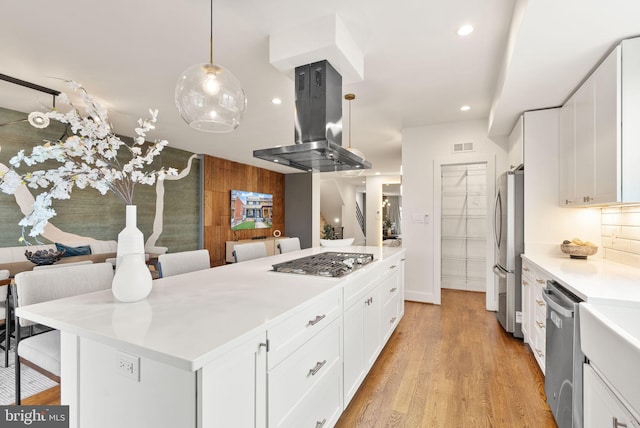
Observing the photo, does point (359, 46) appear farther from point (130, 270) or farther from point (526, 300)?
point (526, 300)

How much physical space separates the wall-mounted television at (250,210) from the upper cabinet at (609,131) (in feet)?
21.0

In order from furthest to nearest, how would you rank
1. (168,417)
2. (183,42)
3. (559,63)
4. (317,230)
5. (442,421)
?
(317,230) → (183,42) → (559,63) → (442,421) → (168,417)

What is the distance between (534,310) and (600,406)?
5.28 ft

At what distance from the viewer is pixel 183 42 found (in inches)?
96.0

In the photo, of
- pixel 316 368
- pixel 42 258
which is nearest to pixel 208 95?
pixel 316 368

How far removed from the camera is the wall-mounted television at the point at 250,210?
24.4ft

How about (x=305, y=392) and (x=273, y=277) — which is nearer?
(x=305, y=392)

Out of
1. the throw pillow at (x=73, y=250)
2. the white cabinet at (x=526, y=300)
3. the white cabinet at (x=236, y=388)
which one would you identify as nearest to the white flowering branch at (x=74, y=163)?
the white cabinet at (x=236, y=388)

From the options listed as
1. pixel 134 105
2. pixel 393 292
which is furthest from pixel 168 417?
pixel 134 105

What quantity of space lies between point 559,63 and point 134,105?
14.0ft

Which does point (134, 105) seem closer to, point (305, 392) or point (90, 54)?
point (90, 54)

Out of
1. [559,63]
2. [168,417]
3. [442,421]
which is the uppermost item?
[559,63]

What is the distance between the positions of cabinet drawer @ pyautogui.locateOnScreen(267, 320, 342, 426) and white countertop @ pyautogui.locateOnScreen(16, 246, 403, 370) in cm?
23

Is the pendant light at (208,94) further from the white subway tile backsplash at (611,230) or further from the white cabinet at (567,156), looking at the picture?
the white subway tile backsplash at (611,230)
